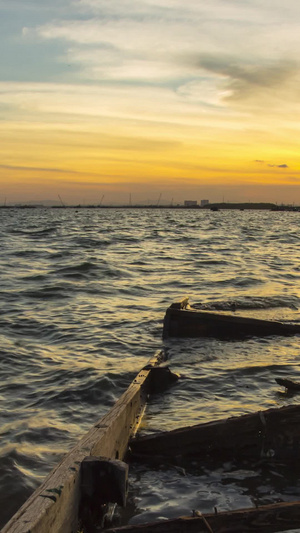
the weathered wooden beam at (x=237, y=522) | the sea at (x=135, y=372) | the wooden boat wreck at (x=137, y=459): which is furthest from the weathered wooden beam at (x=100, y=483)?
the sea at (x=135, y=372)

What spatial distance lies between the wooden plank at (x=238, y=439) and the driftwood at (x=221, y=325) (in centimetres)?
549

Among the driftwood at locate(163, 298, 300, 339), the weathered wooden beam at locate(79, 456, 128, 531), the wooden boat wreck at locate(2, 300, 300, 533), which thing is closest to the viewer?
the wooden boat wreck at locate(2, 300, 300, 533)

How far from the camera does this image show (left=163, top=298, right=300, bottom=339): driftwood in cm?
1071

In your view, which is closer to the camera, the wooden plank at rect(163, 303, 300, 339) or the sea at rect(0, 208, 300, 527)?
the sea at rect(0, 208, 300, 527)

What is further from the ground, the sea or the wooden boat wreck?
the wooden boat wreck

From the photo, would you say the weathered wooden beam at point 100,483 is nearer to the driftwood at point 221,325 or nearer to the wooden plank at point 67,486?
the wooden plank at point 67,486

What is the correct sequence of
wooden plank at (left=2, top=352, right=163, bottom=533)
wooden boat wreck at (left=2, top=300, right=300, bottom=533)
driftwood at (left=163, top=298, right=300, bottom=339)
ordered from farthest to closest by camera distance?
driftwood at (left=163, top=298, right=300, bottom=339) < wooden boat wreck at (left=2, top=300, right=300, bottom=533) < wooden plank at (left=2, top=352, right=163, bottom=533)

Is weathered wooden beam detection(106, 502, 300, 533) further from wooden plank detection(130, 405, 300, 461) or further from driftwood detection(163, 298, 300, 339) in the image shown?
driftwood detection(163, 298, 300, 339)

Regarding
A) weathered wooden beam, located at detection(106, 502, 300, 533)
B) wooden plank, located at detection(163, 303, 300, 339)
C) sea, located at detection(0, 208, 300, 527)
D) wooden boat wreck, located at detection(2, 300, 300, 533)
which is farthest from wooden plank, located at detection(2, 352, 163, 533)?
wooden plank, located at detection(163, 303, 300, 339)

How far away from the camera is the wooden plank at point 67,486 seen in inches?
122

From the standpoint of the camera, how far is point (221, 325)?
10773mm

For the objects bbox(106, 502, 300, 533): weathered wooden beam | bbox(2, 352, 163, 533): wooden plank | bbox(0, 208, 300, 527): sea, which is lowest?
bbox(0, 208, 300, 527): sea

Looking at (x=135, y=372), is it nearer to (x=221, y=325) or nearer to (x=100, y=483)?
(x=221, y=325)

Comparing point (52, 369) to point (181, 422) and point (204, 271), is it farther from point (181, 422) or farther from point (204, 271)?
point (204, 271)
